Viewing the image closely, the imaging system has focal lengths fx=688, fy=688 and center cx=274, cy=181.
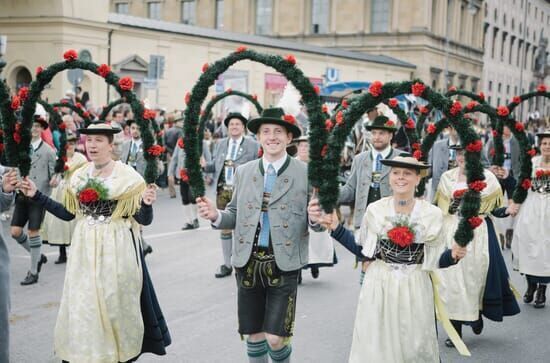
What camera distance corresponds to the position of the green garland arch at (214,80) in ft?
14.8

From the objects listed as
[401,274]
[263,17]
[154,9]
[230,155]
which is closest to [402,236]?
[401,274]

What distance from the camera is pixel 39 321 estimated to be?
6.90m

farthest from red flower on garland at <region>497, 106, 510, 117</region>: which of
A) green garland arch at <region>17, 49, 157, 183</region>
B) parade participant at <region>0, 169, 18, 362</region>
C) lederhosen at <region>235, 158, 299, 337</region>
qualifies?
parade participant at <region>0, 169, 18, 362</region>

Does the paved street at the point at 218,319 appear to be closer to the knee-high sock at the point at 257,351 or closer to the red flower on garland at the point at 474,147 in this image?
the knee-high sock at the point at 257,351

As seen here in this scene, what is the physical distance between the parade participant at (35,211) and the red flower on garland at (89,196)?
10.0 ft

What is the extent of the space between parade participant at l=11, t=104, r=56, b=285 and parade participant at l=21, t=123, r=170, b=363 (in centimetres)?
294

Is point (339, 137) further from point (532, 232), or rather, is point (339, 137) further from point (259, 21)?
point (259, 21)

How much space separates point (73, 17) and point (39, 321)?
56.0ft

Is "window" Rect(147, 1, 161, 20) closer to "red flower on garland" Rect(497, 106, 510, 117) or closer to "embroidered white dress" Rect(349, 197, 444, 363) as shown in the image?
"red flower on garland" Rect(497, 106, 510, 117)

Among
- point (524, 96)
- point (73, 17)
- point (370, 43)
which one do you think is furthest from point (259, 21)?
point (524, 96)

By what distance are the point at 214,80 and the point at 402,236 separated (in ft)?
5.60

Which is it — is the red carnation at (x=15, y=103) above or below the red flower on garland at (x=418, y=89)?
below

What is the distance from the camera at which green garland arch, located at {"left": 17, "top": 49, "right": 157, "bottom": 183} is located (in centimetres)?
547

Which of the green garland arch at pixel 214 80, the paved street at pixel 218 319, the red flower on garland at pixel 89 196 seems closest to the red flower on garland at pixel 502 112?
the paved street at pixel 218 319
